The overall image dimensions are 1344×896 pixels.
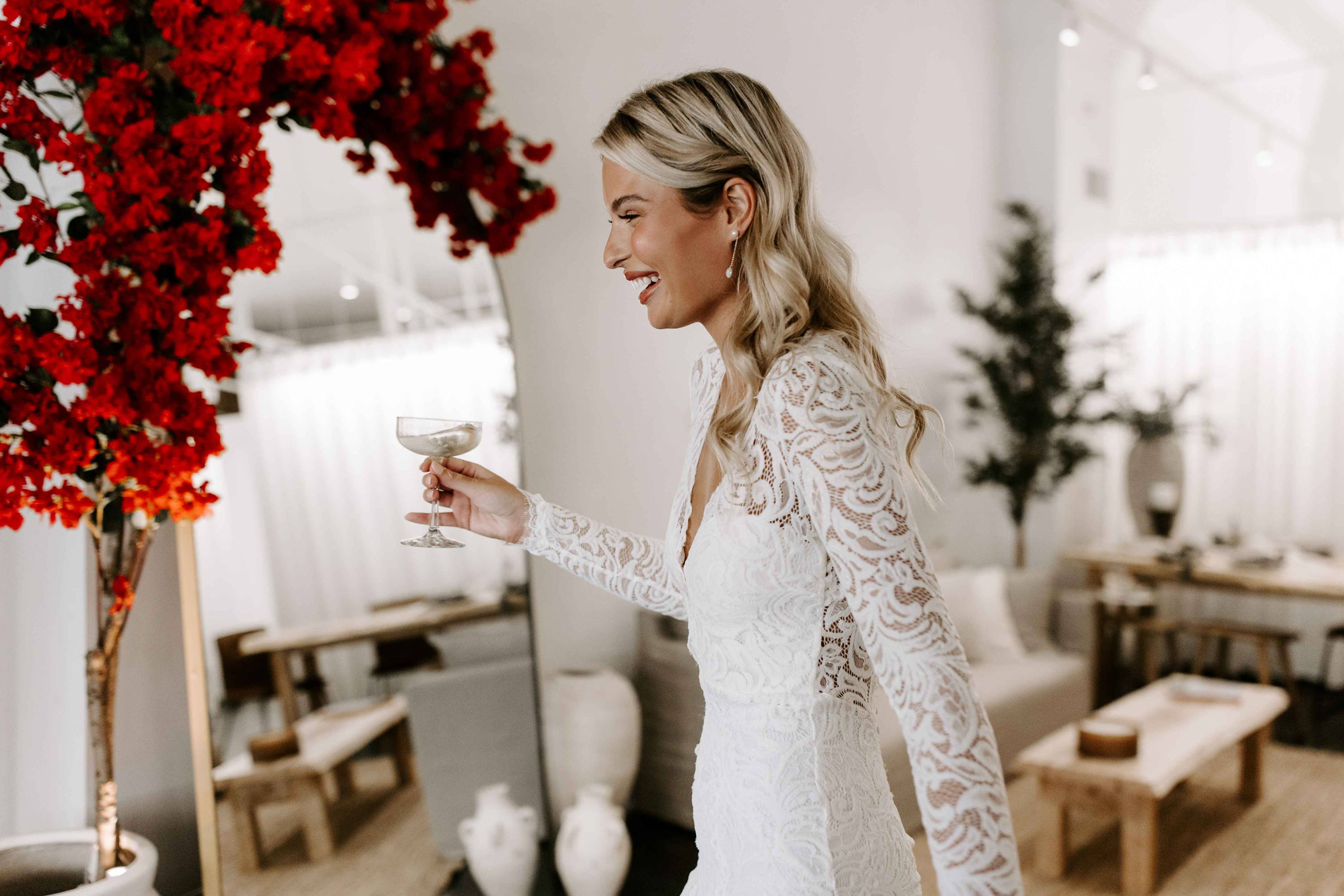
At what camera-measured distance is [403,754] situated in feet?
7.55

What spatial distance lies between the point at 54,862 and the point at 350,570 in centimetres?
77

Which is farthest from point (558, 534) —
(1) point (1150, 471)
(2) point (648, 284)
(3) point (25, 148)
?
(1) point (1150, 471)

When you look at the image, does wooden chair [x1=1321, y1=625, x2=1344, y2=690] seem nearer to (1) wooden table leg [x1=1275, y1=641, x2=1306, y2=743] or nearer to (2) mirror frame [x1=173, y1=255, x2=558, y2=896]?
(1) wooden table leg [x1=1275, y1=641, x2=1306, y2=743]

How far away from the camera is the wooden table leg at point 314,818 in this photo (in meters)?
2.10

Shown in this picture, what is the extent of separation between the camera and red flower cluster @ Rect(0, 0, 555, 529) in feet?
4.52

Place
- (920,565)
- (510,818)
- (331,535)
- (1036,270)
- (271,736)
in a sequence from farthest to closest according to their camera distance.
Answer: (1036,270) < (510,818) < (331,535) < (271,736) < (920,565)

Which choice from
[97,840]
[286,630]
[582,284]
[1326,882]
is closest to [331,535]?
[286,630]

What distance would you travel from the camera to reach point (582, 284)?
286 centimetres

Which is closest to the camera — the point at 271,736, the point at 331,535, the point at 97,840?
the point at 97,840

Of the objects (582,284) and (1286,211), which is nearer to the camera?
(582,284)

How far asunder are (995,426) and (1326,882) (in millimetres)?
2916

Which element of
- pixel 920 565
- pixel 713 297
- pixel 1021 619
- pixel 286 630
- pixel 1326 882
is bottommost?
pixel 1326 882

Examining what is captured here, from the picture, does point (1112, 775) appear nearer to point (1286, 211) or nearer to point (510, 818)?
point (510, 818)

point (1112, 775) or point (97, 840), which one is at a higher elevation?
point (97, 840)
